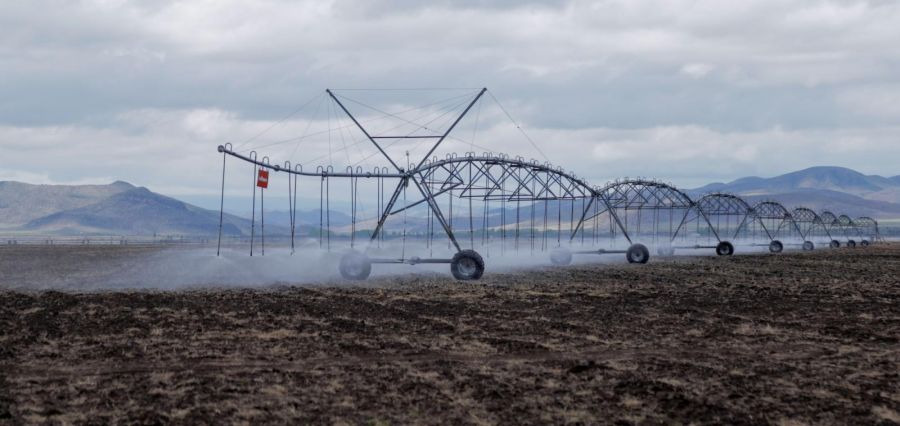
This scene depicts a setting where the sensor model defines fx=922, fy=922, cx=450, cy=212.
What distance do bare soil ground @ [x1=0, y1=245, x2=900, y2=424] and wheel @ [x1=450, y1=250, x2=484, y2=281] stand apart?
233 inches

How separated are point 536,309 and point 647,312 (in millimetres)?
3930

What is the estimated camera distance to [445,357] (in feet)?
73.5

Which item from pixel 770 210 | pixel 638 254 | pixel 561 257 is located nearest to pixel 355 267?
pixel 561 257

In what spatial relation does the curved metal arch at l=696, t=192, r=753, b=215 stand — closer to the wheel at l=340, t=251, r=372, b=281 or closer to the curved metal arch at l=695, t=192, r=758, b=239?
the curved metal arch at l=695, t=192, r=758, b=239

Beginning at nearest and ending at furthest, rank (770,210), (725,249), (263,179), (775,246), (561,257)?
(263,179) < (561,257) < (725,249) < (775,246) < (770,210)

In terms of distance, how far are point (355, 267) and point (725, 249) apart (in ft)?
184

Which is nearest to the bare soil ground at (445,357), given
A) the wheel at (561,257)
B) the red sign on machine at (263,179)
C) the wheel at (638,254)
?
the red sign on machine at (263,179)

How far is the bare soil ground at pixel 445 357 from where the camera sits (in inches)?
661

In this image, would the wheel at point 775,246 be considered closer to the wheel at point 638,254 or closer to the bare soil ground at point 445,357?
the wheel at point 638,254

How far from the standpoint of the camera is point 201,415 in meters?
16.2

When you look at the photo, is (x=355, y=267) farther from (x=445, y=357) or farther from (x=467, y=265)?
(x=445, y=357)

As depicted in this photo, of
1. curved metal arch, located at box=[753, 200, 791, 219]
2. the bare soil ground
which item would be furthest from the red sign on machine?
curved metal arch, located at box=[753, 200, 791, 219]

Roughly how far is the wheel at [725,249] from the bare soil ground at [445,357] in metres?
52.7

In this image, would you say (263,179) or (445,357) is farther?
(263,179)
